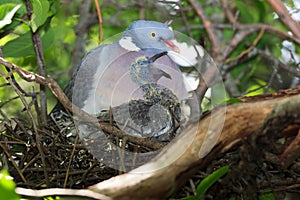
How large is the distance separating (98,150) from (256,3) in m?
1.66

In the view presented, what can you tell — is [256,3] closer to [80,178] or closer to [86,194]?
[80,178]

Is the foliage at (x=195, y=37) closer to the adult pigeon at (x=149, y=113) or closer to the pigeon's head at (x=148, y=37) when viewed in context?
the pigeon's head at (x=148, y=37)

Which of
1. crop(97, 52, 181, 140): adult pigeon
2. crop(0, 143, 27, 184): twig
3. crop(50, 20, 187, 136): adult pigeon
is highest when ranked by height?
crop(50, 20, 187, 136): adult pigeon

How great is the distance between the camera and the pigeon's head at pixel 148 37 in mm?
2285

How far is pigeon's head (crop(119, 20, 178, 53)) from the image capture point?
2285 millimetres

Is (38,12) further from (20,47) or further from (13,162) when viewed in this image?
(13,162)

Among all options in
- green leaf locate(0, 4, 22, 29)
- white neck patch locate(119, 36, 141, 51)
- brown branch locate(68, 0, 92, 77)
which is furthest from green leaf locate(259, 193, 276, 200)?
brown branch locate(68, 0, 92, 77)

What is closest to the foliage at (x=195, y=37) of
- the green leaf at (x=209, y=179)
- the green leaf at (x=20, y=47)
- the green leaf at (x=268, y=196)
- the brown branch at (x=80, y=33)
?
the brown branch at (x=80, y=33)

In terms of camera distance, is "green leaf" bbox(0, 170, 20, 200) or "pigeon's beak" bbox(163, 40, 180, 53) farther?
"pigeon's beak" bbox(163, 40, 180, 53)

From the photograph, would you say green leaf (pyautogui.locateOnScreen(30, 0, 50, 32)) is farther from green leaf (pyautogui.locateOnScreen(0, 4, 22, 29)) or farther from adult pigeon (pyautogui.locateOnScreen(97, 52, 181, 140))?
adult pigeon (pyautogui.locateOnScreen(97, 52, 181, 140))

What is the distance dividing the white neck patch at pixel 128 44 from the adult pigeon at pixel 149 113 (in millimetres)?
259

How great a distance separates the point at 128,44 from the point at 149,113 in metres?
0.46

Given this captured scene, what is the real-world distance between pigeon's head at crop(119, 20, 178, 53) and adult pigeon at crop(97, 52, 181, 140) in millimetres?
204

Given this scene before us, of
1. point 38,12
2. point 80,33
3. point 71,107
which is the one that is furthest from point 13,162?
point 80,33
